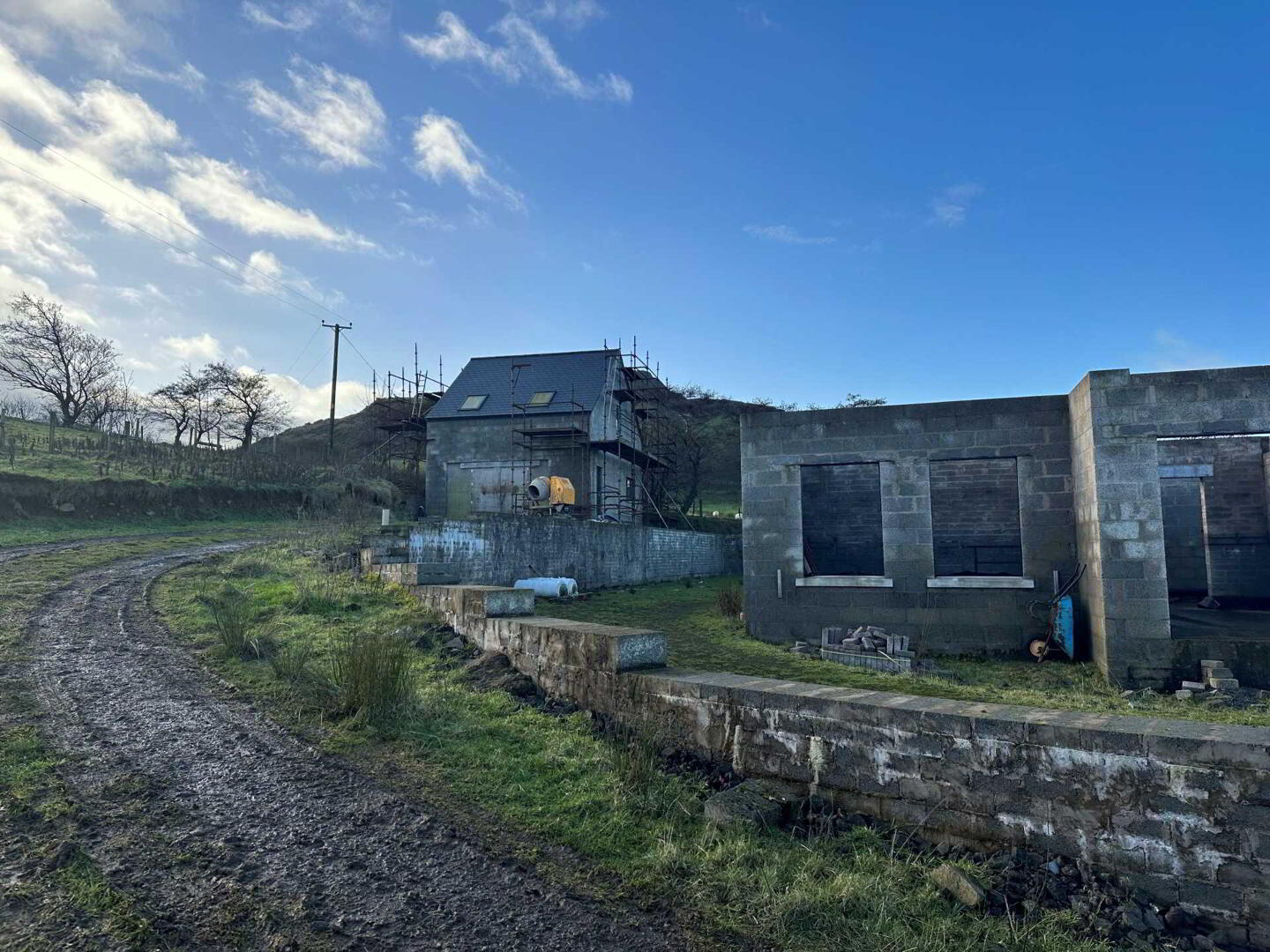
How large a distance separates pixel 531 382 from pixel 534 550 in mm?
12991

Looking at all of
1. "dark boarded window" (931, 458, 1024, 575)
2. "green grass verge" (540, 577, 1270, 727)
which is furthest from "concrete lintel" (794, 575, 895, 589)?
"dark boarded window" (931, 458, 1024, 575)

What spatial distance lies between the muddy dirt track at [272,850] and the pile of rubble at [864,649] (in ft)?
20.3

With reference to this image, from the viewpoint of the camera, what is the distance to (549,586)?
50.1 ft

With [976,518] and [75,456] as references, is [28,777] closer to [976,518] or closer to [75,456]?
[976,518]

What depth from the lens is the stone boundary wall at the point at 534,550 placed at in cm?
1320

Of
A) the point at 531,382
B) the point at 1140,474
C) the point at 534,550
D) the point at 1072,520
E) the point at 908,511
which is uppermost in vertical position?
the point at 531,382

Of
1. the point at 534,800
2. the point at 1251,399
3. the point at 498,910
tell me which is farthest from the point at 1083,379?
the point at 498,910

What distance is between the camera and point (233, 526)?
2150 centimetres

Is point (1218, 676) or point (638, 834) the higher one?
point (1218, 676)

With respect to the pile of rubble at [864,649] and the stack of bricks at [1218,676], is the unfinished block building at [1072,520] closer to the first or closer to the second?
the stack of bricks at [1218,676]

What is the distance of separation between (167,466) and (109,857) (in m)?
24.2

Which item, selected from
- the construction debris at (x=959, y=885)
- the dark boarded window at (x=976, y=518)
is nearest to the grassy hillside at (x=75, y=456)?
the dark boarded window at (x=976, y=518)

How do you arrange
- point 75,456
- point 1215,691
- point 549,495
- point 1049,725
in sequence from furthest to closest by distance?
1. point 75,456
2. point 549,495
3. point 1215,691
4. point 1049,725

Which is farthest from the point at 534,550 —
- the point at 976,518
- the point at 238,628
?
the point at 976,518
